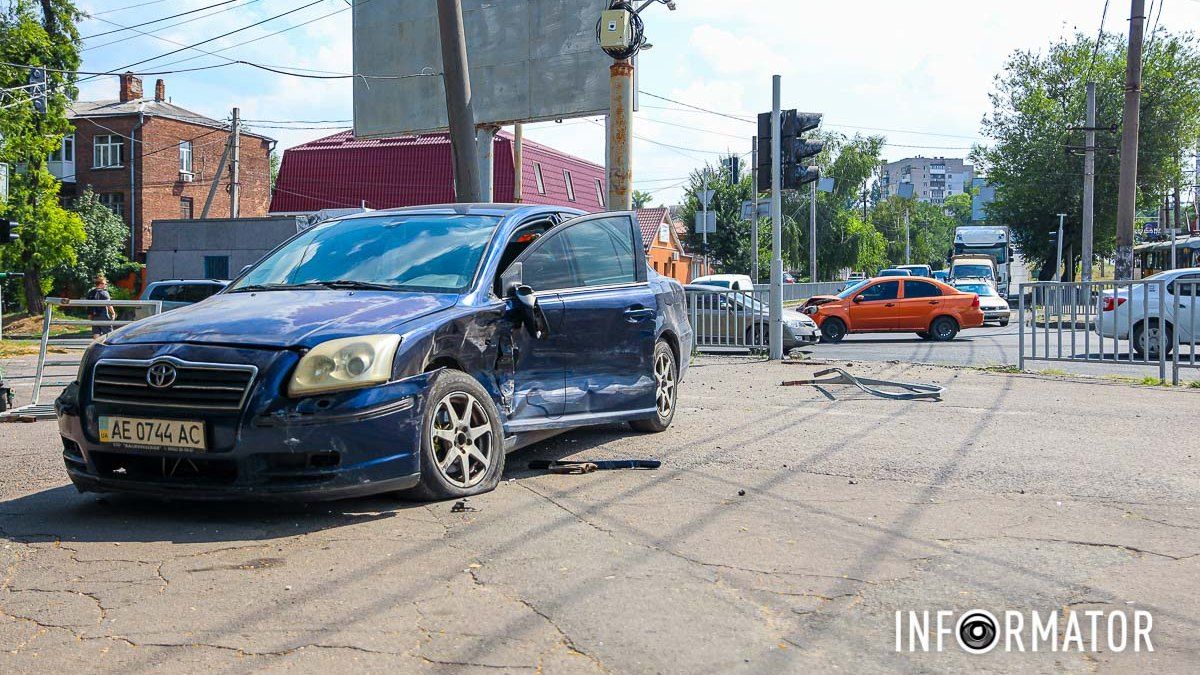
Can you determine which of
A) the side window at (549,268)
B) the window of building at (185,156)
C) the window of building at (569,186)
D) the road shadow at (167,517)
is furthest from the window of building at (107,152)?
the road shadow at (167,517)

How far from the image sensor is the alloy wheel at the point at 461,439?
5.39 meters

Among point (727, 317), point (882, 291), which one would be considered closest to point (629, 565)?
point (727, 317)

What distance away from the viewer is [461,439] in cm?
555

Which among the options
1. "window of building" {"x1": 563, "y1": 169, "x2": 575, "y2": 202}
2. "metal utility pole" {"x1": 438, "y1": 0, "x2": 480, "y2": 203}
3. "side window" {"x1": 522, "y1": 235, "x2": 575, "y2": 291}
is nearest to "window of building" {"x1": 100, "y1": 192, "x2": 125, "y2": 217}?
"window of building" {"x1": 563, "y1": 169, "x2": 575, "y2": 202}

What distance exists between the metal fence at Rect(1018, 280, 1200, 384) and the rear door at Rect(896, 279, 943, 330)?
9.95 meters

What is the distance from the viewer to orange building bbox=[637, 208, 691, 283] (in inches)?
2322

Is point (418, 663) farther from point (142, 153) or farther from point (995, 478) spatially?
point (142, 153)

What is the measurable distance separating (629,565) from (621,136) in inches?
402

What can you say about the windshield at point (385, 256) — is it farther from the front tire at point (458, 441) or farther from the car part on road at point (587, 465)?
the car part on road at point (587, 465)

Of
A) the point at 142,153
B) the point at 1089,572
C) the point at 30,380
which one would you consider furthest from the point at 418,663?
the point at 142,153

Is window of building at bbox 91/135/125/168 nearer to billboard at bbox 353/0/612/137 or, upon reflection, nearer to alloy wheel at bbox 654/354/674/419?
billboard at bbox 353/0/612/137

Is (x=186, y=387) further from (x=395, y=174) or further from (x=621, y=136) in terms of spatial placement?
(x=395, y=174)

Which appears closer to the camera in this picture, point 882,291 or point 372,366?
point 372,366

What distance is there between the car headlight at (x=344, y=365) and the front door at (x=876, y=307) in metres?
20.1
